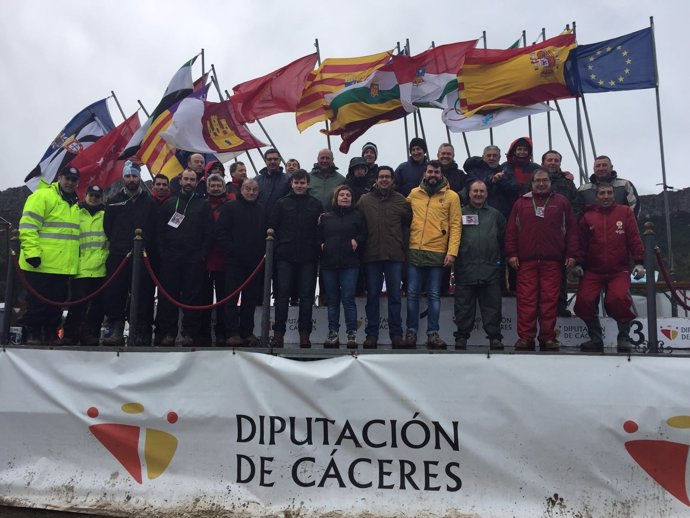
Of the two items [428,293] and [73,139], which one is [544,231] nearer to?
[428,293]

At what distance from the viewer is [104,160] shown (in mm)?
10609

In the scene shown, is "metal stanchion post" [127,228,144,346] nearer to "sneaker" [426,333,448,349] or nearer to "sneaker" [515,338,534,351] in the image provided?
"sneaker" [426,333,448,349]

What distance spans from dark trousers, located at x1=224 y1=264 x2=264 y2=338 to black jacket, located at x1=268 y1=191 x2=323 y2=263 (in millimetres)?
397

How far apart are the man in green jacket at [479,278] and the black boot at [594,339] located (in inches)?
31.7

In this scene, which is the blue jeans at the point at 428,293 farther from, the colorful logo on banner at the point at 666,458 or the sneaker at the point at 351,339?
the colorful logo on banner at the point at 666,458

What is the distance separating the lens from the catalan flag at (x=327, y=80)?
30.2ft

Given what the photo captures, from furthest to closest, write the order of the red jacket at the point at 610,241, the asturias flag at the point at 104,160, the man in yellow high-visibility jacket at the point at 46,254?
the asturias flag at the point at 104,160
the man in yellow high-visibility jacket at the point at 46,254
the red jacket at the point at 610,241


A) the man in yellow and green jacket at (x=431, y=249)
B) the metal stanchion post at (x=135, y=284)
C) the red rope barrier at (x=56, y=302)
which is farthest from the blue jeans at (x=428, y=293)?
the red rope barrier at (x=56, y=302)

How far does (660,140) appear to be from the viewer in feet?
26.9

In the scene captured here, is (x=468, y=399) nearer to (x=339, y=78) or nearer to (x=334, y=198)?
(x=334, y=198)

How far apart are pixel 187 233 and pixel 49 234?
1.53 meters

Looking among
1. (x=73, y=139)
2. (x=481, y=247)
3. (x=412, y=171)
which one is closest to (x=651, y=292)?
(x=481, y=247)

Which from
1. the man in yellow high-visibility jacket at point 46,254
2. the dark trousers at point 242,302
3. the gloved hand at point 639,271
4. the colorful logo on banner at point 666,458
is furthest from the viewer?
the man in yellow high-visibility jacket at point 46,254

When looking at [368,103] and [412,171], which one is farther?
[368,103]
